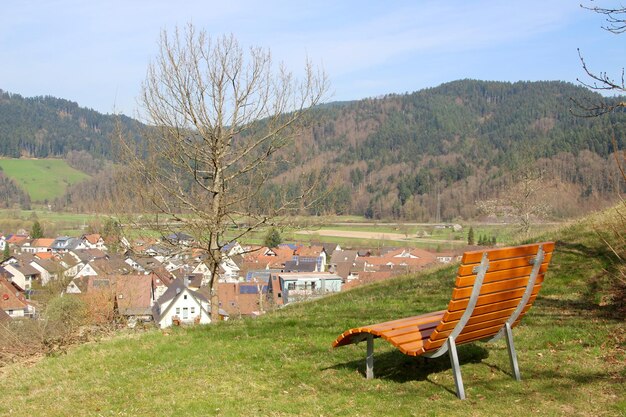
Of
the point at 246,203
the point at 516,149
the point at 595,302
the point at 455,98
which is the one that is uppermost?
the point at 455,98

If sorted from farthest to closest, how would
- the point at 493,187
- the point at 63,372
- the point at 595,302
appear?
the point at 493,187
the point at 595,302
the point at 63,372

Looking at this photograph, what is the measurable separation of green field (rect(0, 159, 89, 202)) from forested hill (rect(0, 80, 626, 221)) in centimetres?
942

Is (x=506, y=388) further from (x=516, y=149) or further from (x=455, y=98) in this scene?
(x=455, y=98)

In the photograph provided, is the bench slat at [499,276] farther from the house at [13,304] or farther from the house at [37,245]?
the house at [37,245]

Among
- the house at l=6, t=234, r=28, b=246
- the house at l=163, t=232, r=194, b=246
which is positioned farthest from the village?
the house at l=6, t=234, r=28, b=246

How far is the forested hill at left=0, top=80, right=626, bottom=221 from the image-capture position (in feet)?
350

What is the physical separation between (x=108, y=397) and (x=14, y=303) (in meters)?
43.2

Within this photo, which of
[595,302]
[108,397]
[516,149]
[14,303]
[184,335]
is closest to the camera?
[108,397]

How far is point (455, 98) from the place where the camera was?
19488 centimetres

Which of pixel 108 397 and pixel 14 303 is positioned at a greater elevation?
pixel 108 397

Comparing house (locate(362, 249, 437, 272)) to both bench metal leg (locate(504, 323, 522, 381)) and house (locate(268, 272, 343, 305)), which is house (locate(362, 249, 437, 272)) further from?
bench metal leg (locate(504, 323, 522, 381))

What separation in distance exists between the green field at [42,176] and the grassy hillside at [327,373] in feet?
403

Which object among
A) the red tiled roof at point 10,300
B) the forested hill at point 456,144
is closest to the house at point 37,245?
the red tiled roof at point 10,300

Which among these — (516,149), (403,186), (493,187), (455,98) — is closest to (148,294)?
(493,187)
